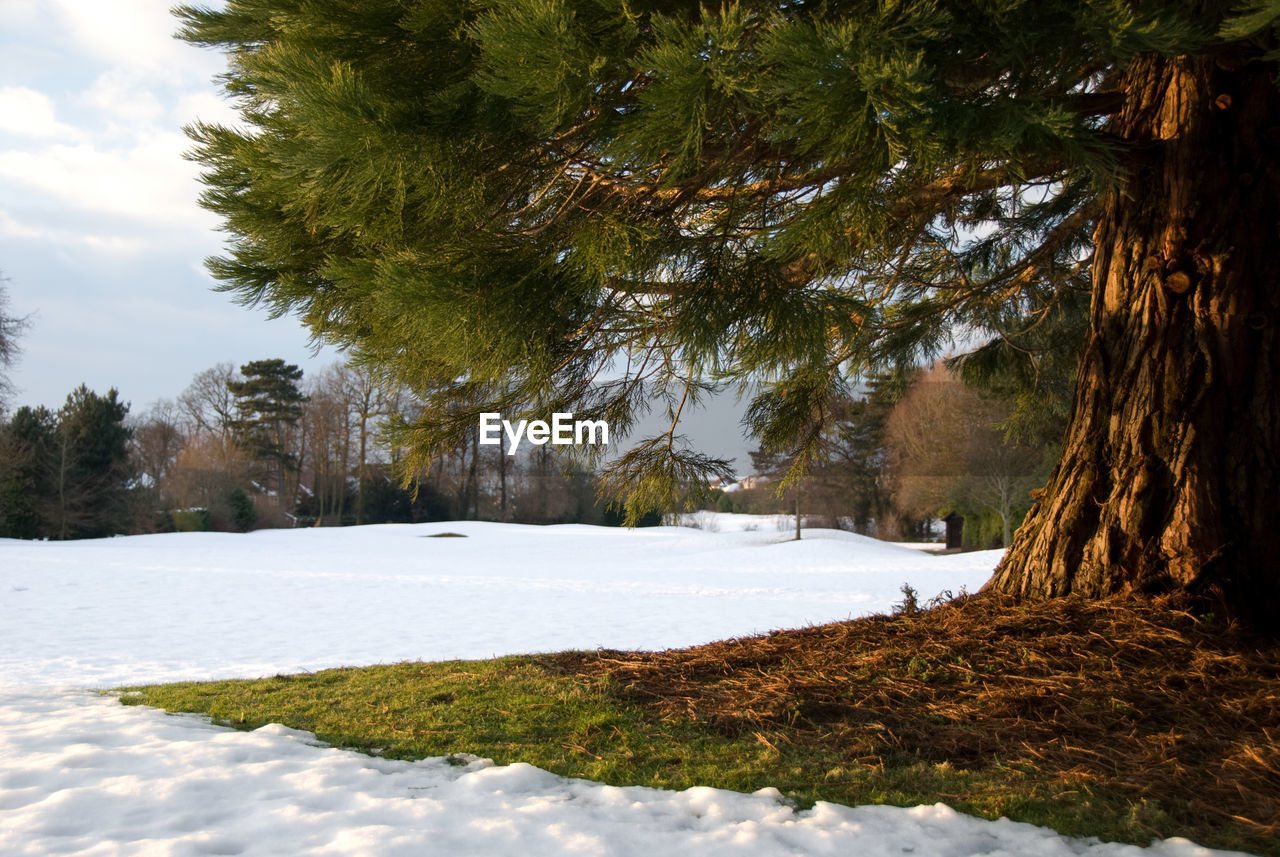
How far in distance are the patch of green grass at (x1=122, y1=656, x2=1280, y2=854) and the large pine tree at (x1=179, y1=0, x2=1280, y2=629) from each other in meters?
1.19

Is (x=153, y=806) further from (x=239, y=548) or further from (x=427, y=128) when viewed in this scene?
(x=239, y=548)

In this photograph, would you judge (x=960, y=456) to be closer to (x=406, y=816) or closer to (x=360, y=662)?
(x=360, y=662)

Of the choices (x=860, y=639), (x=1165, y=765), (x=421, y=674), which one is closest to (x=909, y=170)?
(x=1165, y=765)

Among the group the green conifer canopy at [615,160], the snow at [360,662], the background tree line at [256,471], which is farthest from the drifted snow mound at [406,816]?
the background tree line at [256,471]

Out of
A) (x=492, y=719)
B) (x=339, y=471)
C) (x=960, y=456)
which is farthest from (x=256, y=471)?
(x=492, y=719)

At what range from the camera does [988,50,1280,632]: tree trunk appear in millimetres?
3529

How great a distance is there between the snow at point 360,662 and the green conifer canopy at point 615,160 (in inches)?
59.2

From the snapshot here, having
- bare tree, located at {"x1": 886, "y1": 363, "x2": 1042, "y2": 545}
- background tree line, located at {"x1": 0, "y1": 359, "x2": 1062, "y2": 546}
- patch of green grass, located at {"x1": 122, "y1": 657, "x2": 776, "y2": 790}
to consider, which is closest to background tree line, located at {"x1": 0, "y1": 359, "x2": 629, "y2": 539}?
background tree line, located at {"x1": 0, "y1": 359, "x2": 1062, "y2": 546}

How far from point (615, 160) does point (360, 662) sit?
4.85 m

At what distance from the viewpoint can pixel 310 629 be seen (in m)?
8.05

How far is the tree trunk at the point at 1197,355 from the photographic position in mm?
3529

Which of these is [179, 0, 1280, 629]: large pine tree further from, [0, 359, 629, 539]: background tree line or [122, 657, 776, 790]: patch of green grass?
[0, 359, 629, 539]: background tree line

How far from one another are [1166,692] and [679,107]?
9.11 feet

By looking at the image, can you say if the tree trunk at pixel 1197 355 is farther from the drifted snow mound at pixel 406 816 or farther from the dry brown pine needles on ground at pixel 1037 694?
the drifted snow mound at pixel 406 816
